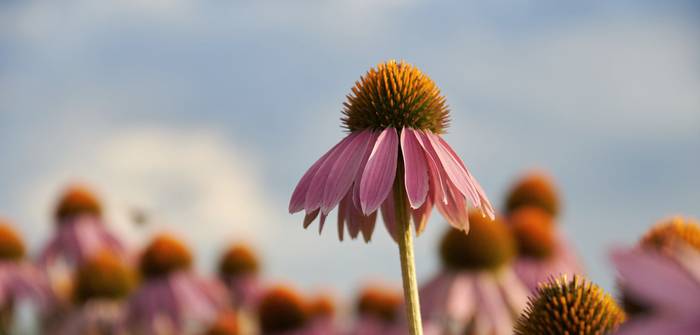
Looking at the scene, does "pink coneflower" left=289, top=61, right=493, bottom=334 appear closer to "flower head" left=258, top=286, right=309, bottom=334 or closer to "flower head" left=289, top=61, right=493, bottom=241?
"flower head" left=289, top=61, right=493, bottom=241

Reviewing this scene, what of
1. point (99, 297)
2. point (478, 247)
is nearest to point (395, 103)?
point (478, 247)

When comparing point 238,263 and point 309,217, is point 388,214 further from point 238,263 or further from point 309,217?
point 238,263

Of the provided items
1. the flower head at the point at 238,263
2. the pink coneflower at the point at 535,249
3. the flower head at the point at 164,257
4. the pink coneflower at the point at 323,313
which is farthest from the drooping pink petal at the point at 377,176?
the flower head at the point at 238,263

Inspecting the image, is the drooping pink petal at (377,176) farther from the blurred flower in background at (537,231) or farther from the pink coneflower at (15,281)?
the pink coneflower at (15,281)

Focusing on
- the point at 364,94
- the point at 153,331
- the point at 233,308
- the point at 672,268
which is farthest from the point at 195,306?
the point at 672,268

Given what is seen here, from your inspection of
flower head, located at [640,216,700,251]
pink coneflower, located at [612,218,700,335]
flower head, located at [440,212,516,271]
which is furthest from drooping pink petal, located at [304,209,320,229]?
flower head, located at [440,212,516,271]
